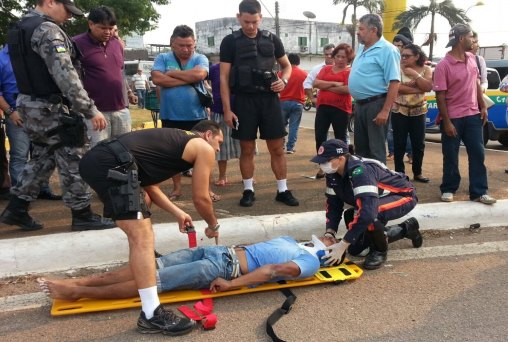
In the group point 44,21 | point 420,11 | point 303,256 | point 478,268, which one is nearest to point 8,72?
point 44,21

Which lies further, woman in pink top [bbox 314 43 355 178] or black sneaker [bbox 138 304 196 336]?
woman in pink top [bbox 314 43 355 178]

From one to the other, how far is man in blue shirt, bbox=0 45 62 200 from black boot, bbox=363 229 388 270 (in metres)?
3.17

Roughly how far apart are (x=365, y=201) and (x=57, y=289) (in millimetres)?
2064

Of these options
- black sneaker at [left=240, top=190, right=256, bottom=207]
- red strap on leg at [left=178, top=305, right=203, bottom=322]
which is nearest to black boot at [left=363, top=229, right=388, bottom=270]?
red strap on leg at [left=178, top=305, right=203, bottom=322]

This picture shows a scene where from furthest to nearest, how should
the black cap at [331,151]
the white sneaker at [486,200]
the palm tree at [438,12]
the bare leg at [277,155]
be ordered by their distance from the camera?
the palm tree at [438,12]
the bare leg at [277,155]
the white sneaker at [486,200]
the black cap at [331,151]

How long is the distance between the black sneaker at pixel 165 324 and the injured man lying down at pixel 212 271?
298 mm

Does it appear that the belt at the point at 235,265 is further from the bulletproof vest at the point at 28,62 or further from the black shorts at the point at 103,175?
the bulletproof vest at the point at 28,62

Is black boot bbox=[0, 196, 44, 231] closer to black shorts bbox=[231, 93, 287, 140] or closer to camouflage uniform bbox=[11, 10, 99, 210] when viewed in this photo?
camouflage uniform bbox=[11, 10, 99, 210]

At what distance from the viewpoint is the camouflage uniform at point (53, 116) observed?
11.7 ft

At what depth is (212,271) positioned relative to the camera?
3.07 meters

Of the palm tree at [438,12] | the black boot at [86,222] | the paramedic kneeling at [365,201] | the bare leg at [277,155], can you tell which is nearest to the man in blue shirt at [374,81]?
the bare leg at [277,155]

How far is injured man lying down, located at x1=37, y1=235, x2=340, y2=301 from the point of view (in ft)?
9.60

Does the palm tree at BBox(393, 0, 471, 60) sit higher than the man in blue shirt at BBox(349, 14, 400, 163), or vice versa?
the palm tree at BBox(393, 0, 471, 60)

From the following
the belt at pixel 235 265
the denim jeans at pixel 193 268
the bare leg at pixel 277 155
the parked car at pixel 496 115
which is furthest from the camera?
the parked car at pixel 496 115
